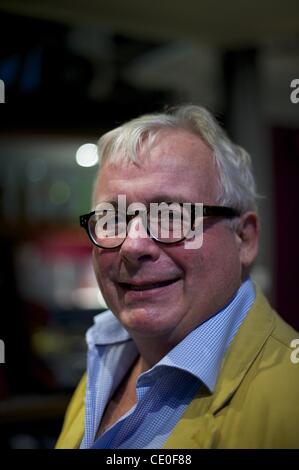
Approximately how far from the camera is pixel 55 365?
6.10 ft

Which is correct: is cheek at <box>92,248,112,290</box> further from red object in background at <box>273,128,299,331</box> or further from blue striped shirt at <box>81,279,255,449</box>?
red object in background at <box>273,128,299,331</box>

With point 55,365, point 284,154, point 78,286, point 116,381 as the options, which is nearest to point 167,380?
point 116,381

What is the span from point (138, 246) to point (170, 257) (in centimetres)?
6

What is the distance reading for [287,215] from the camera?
1.61 meters

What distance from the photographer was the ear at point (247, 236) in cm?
98

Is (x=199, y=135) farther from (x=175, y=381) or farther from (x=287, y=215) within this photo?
(x=287, y=215)

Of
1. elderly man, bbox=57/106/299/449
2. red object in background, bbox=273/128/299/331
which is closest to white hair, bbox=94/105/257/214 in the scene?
elderly man, bbox=57/106/299/449

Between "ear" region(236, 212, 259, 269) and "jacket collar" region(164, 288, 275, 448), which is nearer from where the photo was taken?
"jacket collar" region(164, 288, 275, 448)

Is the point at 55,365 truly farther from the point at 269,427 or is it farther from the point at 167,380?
the point at 269,427

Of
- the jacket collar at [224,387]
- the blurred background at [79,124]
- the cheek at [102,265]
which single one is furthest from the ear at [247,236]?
the blurred background at [79,124]

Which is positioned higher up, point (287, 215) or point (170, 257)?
point (287, 215)

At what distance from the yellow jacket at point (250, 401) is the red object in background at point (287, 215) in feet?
1.85

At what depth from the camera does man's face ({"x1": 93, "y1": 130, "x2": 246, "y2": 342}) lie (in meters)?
0.89

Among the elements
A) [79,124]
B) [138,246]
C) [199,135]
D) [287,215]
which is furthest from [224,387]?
[79,124]
